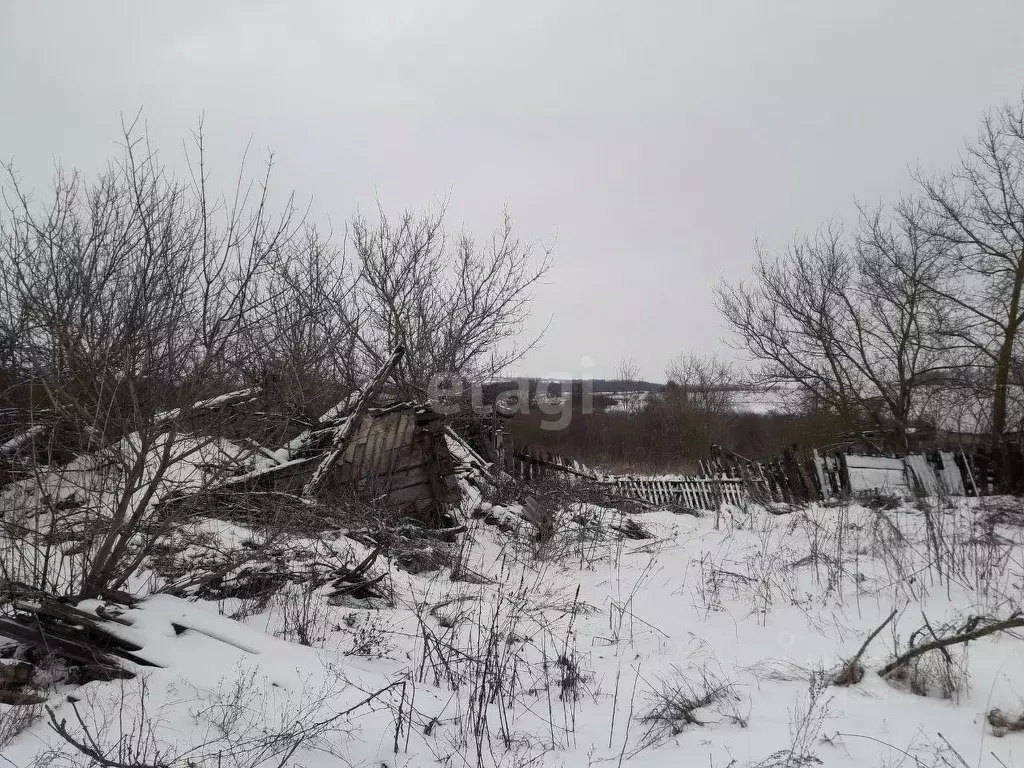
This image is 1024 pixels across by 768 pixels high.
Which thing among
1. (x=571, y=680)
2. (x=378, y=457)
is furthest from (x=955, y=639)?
(x=378, y=457)

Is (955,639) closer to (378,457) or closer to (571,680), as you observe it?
(571,680)

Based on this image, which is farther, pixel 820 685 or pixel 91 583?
pixel 91 583

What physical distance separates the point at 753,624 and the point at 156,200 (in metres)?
5.34

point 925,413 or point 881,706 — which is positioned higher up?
point 925,413

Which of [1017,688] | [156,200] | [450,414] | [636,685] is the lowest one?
[636,685]

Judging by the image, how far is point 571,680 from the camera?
318cm

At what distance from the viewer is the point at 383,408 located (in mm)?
7832

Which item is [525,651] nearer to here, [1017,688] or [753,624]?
[753,624]

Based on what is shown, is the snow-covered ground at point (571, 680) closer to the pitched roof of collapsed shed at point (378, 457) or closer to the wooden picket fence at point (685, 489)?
the pitched roof of collapsed shed at point (378, 457)

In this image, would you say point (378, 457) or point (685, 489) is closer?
point (378, 457)

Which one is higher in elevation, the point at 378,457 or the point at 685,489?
the point at 378,457

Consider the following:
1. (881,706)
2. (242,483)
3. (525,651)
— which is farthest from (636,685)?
(242,483)

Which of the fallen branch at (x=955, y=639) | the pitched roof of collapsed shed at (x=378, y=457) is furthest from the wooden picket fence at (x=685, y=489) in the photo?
the fallen branch at (x=955, y=639)

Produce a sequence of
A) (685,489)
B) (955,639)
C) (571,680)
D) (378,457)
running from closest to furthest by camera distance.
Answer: (955,639), (571,680), (378,457), (685,489)
